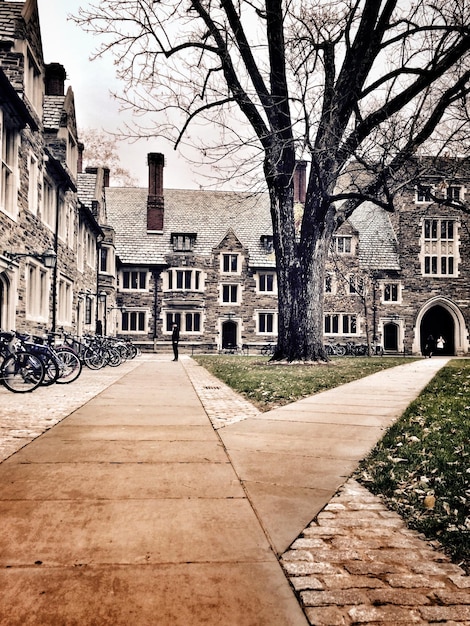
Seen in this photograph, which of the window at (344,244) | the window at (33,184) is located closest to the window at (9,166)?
the window at (33,184)

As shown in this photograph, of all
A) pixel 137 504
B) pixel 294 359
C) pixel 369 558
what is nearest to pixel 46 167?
pixel 294 359

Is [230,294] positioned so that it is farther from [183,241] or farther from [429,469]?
[429,469]

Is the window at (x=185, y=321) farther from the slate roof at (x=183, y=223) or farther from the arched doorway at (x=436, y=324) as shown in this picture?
the arched doorway at (x=436, y=324)

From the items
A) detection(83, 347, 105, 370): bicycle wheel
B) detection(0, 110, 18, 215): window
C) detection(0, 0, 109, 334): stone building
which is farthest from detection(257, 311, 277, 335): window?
detection(0, 110, 18, 215): window

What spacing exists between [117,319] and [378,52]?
26930 mm

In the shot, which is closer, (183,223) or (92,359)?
(92,359)

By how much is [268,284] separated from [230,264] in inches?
120

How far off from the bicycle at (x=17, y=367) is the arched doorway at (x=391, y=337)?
33.4 m

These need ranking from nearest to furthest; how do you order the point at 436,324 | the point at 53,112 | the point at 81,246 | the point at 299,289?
the point at 299,289, the point at 53,112, the point at 81,246, the point at 436,324

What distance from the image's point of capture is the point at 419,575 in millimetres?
2637

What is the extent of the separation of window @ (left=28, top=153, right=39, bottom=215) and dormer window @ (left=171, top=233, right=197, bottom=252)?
82.1ft

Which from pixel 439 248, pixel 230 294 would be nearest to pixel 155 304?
pixel 230 294

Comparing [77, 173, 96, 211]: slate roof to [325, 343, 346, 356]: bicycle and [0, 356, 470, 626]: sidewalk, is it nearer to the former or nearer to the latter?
[325, 343, 346, 356]: bicycle

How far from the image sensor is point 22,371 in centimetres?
1085
